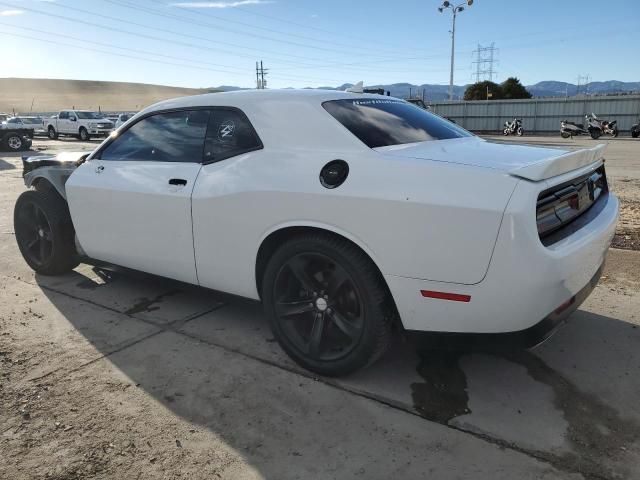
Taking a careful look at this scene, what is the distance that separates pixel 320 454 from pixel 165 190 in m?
1.93

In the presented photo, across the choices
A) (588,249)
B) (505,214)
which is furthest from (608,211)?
(505,214)

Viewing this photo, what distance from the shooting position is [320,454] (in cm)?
225

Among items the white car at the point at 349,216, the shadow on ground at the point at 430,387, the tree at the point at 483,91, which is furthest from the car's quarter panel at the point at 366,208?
the tree at the point at 483,91

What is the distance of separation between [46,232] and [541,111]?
32.2 metres

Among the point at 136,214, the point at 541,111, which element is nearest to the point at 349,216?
the point at 136,214

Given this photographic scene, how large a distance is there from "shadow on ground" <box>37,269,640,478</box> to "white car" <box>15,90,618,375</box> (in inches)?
11.8

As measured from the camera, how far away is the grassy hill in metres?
103

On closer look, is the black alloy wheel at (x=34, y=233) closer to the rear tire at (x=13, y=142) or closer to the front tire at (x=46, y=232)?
the front tire at (x=46, y=232)

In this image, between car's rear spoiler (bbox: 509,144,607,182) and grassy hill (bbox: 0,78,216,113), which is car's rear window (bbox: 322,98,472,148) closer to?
car's rear spoiler (bbox: 509,144,607,182)

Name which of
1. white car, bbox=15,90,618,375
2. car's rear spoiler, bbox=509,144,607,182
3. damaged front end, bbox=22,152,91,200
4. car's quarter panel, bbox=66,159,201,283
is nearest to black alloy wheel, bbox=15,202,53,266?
damaged front end, bbox=22,152,91,200

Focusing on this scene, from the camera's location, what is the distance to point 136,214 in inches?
140

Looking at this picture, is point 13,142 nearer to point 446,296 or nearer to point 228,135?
point 228,135

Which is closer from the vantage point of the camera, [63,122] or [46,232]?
[46,232]

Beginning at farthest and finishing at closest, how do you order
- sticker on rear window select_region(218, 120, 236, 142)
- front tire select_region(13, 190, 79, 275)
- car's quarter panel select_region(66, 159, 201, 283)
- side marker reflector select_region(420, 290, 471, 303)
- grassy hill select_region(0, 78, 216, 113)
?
grassy hill select_region(0, 78, 216, 113)
front tire select_region(13, 190, 79, 275)
car's quarter panel select_region(66, 159, 201, 283)
sticker on rear window select_region(218, 120, 236, 142)
side marker reflector select_region(420, 290, 471, 303)
